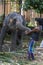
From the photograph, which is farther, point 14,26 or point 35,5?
point 35,5

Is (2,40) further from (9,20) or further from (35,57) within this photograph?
(35,57)

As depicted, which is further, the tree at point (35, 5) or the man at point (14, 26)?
the tree at point (35, 5)

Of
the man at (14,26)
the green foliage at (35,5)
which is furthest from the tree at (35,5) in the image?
the man at (14,26)

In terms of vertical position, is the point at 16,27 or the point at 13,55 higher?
the point at 16,27

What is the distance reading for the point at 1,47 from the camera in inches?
326

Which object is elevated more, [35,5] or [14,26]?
[35,5]

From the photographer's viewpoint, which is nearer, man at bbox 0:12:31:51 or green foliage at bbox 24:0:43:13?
man at bbox 0:12:31:51

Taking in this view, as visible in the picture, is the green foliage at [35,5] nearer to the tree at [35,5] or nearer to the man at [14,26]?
the tree at [35,5]

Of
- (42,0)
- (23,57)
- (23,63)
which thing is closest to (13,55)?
(23,57)

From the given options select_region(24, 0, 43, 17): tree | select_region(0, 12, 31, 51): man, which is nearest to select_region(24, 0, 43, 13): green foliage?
select_region(24, 0, 43, 17): tree

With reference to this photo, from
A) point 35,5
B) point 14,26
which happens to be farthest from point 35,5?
point 14,26

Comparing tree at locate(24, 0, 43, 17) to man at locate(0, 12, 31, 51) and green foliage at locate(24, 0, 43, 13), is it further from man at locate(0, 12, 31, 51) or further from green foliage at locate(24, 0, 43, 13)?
man at locate(0, 12, 31, 51)

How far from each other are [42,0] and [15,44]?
2.59 metres

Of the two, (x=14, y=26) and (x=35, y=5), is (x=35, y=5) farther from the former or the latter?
(x=14, y=26)
